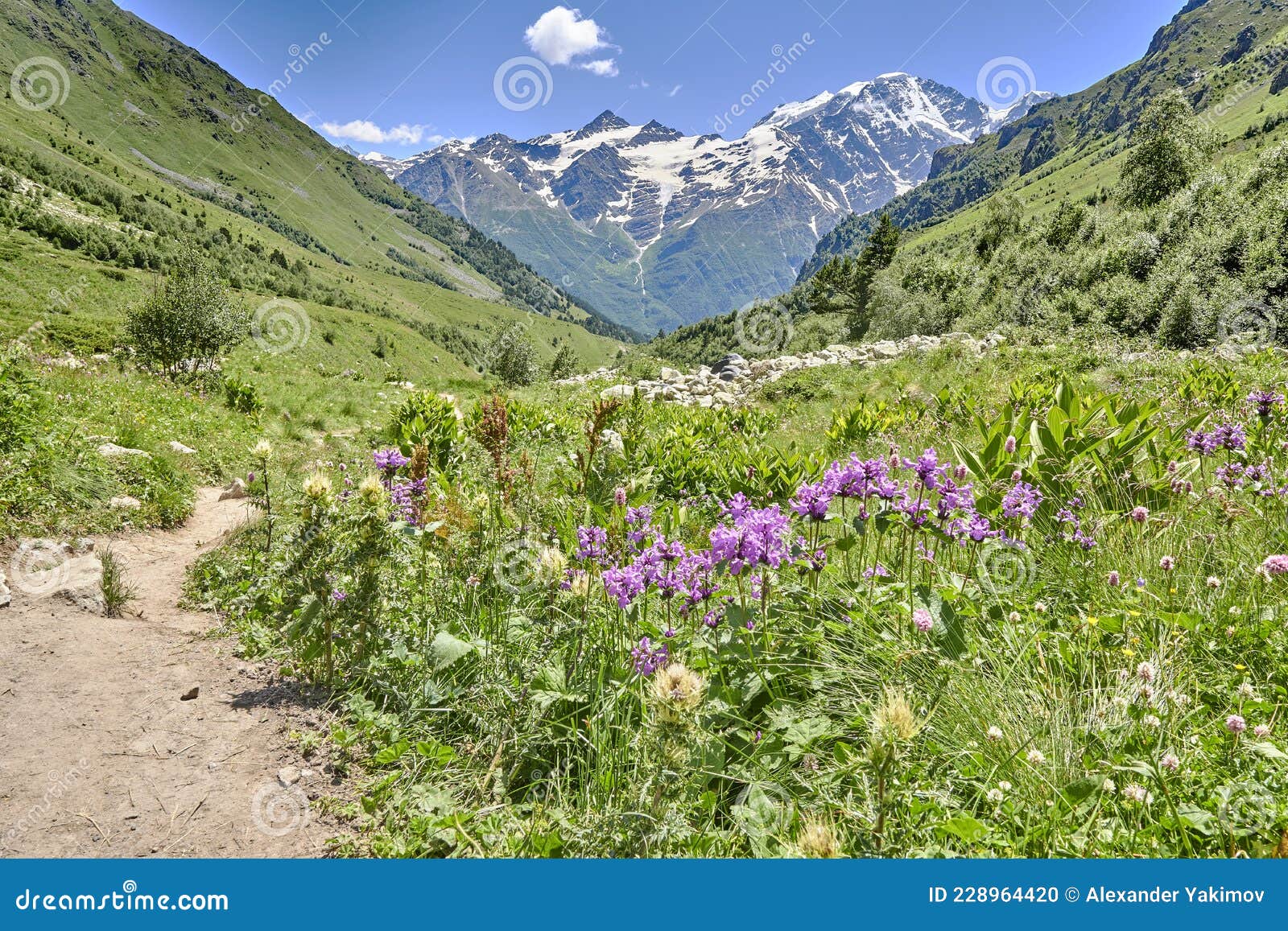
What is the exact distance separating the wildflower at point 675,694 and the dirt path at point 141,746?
184 centimetres

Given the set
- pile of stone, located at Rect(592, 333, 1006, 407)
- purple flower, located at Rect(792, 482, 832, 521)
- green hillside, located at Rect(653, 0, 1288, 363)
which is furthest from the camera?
pile of stone, located at Rect(592, 333, 1006, 407)

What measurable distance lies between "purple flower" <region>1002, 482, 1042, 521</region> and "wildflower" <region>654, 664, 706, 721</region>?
2738 millimetres

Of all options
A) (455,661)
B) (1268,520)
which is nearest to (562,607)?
(455,661)

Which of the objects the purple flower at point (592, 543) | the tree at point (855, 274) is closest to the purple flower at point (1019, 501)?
the purple flower at point (592, 543)

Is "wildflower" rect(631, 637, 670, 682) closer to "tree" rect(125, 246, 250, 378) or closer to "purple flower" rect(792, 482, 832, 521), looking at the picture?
"purple flower" rect(792, 482, 832, 521)

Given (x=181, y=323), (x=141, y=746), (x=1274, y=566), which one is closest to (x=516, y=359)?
(x=181, y=323)

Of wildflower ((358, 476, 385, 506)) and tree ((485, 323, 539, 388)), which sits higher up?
tree ((485, 323, 539, 388))

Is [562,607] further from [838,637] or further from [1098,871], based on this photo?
[1098,871]

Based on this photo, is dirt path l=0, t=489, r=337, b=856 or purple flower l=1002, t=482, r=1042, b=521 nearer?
dirt path l=0, t=489, r=337, b=856

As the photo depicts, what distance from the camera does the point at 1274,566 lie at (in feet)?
8.52

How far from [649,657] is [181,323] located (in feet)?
56.4

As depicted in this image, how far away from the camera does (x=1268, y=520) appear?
3305mm

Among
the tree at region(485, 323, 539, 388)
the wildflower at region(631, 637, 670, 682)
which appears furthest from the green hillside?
the tree at region(485, 323, 539, 388)

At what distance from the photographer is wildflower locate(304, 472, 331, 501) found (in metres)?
3.58
